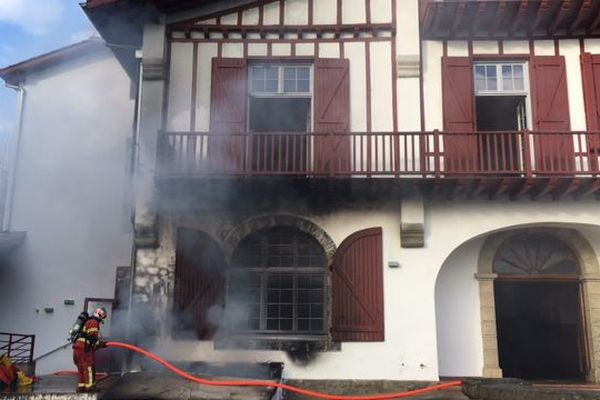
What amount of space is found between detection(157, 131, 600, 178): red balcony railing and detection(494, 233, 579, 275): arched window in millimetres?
1438

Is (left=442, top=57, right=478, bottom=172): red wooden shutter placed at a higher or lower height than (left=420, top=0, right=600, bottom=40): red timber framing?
lower

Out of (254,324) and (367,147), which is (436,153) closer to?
(367,147)

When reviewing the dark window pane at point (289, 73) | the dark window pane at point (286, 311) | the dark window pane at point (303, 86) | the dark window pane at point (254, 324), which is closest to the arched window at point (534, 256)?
the dark window pane at point (286, 311)

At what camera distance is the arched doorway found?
1020 cm

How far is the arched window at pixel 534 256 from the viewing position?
402 inches

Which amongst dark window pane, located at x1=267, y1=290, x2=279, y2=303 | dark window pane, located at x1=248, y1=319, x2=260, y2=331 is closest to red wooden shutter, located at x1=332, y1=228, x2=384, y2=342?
dark window pane, located at x1=267, y1=290, x2=279, y2=303

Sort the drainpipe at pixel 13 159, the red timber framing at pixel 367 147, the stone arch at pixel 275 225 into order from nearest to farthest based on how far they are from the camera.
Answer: the red timber framing at pixel 367 147, the stone arch at pixel 275 225, the drainpipe at pixel 13 159

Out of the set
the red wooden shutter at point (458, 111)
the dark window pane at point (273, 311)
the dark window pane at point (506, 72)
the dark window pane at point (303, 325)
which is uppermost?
the dark window pane at point (506, 72)

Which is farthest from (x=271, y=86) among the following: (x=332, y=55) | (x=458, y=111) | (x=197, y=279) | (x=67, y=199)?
(x=67, y=199)

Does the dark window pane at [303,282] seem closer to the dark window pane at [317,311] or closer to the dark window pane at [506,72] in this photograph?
the dark window pane at [317,311]

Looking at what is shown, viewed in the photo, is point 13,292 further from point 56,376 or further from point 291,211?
point 291,211

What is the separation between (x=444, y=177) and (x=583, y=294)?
3.48 m

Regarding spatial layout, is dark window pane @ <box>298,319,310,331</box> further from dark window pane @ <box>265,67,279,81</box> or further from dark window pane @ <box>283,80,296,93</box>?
dark window pane @ <box>265,67,279,81</box>

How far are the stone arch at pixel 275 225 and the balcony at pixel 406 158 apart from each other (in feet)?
2.79
